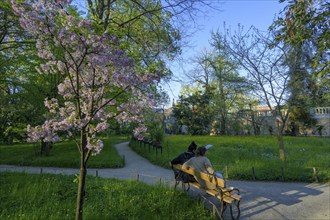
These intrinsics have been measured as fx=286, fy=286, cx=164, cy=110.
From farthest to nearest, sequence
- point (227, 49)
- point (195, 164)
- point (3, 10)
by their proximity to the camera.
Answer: point (227, 49) < point (3, 10) < point (195, 164)

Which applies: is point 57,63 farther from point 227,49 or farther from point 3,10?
point 227,49

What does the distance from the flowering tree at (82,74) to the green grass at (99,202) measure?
1.57 m

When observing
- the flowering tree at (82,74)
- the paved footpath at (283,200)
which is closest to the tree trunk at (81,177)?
the flowering tree at (82,74)

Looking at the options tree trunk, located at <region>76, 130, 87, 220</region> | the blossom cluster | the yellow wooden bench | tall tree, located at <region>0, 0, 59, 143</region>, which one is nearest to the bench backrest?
the yellow wooden bench

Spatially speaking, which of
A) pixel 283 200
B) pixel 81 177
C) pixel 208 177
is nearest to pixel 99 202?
pixel 81 177

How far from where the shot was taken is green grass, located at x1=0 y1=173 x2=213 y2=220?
19.0 feet

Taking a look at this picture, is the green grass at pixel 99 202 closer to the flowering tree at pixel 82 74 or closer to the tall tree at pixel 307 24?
the flowering tree at pixel 82 74

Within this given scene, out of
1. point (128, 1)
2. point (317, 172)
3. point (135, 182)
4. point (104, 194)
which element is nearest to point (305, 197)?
point (317, 172)

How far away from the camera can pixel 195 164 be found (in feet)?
24.4

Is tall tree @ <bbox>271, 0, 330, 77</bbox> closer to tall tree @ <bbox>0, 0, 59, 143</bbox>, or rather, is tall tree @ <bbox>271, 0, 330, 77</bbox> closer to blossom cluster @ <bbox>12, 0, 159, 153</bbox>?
blossom cluster @ <bbox>12, 0, 159, 153</bbox>

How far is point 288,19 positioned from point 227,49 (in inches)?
346

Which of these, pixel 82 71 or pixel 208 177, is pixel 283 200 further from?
pixel 82 71

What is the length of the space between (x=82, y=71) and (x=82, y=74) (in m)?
0.05

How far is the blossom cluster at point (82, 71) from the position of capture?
12.8 ft
